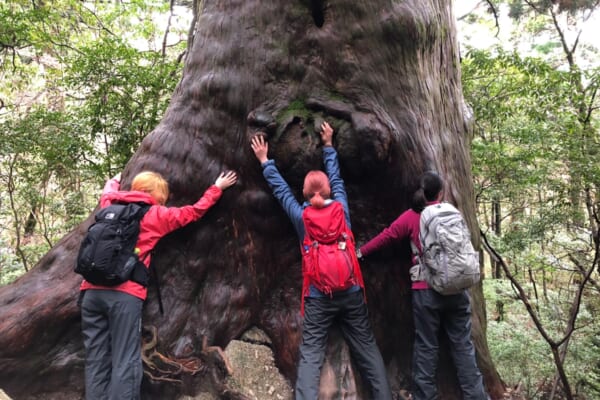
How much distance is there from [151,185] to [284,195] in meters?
1.06

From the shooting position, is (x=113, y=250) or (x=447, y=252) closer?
(x=113, y=250)

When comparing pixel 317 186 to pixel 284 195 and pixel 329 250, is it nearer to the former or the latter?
pixel 284 195

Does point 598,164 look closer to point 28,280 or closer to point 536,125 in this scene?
point 536,125

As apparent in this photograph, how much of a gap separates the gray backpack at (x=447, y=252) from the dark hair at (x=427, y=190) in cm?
14

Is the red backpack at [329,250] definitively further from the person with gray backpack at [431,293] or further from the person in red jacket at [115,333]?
the person in red jacket at [115,333]

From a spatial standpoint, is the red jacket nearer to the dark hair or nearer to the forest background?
the dark hair

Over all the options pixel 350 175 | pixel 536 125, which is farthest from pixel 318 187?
pixel 536 125

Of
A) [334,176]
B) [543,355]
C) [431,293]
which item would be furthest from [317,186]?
[543,355]

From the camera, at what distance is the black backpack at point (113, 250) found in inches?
96.3

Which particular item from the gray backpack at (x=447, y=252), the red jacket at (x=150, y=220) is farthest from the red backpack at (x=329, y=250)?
the red jacket at (x=150, y=220)

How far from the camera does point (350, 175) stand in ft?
10.4

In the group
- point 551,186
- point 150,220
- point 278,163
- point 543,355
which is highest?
point 551,186

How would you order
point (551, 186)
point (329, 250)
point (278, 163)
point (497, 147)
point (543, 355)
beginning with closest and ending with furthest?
point (329, 250) → point (278, 163) → point (543, 355) → point (551, 186) → point (497, 147)

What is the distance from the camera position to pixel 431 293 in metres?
2.90
